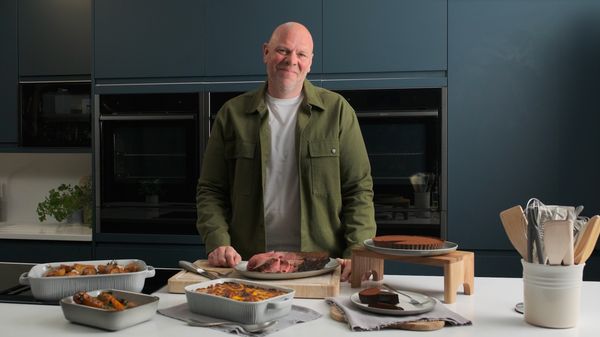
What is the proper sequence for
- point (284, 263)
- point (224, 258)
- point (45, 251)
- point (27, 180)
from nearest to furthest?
point (284, 263), point (224, 258), point (45, 251), point (27, 180)

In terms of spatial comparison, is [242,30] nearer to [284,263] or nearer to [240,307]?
[284,263]

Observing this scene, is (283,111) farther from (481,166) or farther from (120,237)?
(120,237)

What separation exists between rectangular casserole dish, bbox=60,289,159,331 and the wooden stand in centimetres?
53

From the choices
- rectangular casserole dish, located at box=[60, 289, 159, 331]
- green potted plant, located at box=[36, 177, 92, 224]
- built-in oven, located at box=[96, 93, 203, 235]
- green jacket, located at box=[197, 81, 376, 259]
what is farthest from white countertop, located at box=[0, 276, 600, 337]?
green potted plant, located at box=[36, 177, 92, 224]

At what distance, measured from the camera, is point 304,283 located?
4.49 ft

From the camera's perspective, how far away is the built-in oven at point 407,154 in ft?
9.31

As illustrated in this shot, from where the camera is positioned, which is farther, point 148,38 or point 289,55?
point 148,38

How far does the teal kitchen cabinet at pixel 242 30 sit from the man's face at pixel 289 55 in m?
1.03

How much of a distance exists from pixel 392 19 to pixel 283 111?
3.71 ft

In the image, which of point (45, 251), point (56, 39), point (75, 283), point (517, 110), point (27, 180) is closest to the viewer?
point (75, 283)

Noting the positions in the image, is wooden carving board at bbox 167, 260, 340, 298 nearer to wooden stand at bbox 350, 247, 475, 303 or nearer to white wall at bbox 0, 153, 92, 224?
wooden stand at bbox 350, 247, 475, 303

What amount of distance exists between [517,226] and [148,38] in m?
2.41

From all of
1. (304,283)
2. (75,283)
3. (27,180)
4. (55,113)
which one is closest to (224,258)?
(304,283)

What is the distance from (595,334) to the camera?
3.62ft
